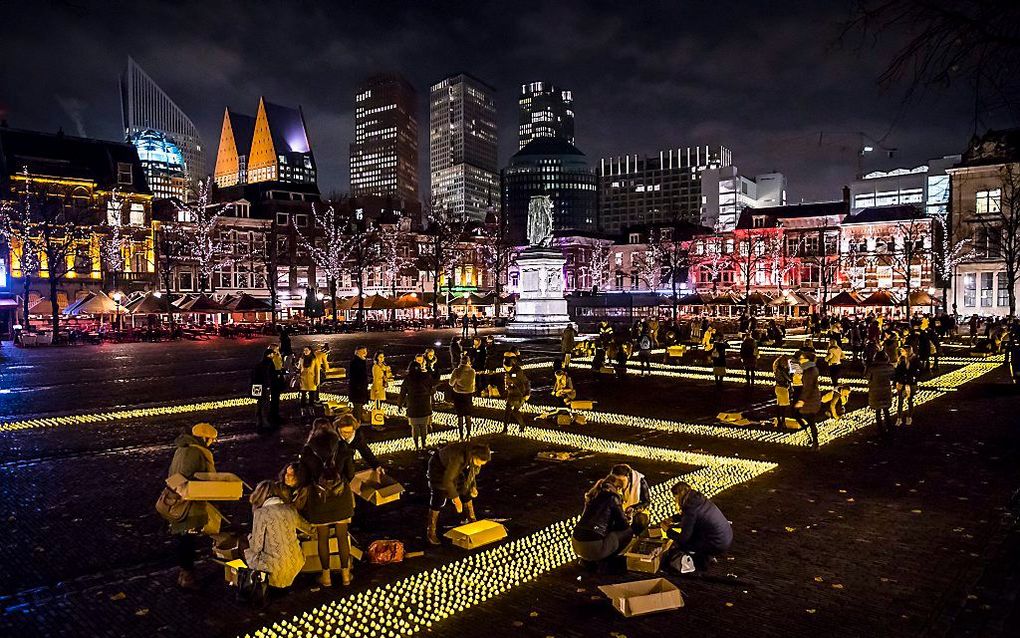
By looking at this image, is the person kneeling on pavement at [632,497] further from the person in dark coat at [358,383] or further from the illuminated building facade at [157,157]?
the illuminated building facade at [157,157]

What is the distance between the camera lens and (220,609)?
666 centimetres

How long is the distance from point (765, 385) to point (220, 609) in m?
19.7

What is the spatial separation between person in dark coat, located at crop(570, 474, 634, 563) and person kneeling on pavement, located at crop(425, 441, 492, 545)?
4.70 ft

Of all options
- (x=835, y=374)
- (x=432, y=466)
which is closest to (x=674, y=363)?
(x=835, y=374)

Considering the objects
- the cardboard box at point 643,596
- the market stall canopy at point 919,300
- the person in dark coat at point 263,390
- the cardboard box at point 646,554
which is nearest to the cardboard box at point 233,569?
the cardboard box at point 643,596

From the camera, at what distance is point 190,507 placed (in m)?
7.11

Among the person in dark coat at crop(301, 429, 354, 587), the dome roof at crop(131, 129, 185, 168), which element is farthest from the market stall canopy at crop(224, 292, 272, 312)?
the dome roof at crop(131, 129, 185, 168)

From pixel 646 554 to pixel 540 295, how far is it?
35755 mm

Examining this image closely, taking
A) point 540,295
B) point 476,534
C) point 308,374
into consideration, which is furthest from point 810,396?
point 540,295

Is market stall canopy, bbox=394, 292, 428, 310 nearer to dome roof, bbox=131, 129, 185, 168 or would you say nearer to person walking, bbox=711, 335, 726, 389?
person walking, bbox=711, 335, 726, 389

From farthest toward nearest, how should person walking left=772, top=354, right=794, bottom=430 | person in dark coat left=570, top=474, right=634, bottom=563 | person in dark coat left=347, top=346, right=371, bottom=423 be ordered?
person walking left=772, top=354, right=794, bottom=430
person in dark coat left=347, top=346, right=371, bottom=423
person in dark coat left=570, top=474, right=634, bottom=563

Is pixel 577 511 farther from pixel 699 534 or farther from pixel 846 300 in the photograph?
pixel 846 300

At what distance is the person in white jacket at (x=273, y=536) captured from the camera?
6574mm

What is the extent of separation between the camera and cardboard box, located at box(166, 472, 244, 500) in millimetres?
7031
